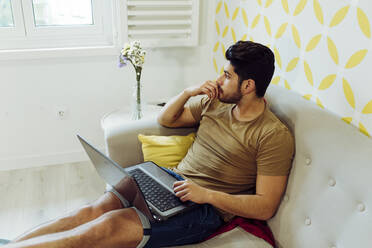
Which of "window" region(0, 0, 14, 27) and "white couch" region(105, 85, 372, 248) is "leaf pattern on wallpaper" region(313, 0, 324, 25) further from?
"window" region(0, 0, 14, 27)

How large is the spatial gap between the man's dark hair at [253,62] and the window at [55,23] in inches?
45.9

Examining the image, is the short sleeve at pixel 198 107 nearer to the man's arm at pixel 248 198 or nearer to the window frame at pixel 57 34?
the man's arm at pixel 248 198

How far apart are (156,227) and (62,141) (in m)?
1.47

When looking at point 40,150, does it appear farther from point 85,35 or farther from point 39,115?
point 85,35

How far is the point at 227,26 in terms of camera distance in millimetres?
2330

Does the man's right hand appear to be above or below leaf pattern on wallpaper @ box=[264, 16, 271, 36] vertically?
below

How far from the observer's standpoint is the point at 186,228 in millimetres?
1419

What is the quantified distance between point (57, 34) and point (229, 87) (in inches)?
55.0

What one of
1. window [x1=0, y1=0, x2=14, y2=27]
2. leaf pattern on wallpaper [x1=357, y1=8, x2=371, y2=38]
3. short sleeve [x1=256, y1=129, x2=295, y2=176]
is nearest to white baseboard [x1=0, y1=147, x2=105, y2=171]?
window [x1=0, y1=0, x2=14, y2=27]

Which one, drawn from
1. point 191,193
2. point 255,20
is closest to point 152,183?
point 191,193

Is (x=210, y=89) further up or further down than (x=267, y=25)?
further down

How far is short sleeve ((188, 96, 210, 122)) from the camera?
182cm

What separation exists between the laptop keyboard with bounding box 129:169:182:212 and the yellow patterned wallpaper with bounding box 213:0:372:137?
708 millimetres

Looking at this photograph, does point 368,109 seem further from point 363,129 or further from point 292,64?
point 292,64
